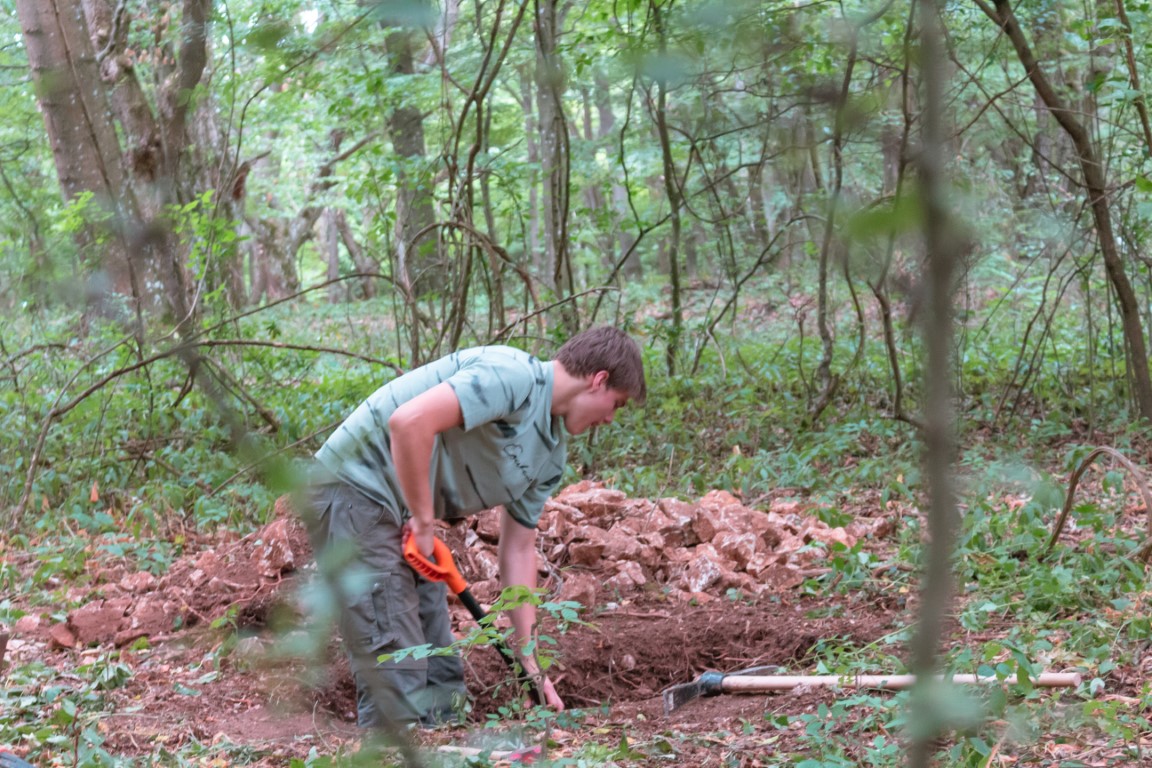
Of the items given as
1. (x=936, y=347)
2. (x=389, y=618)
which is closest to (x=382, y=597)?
(x=389, y=618)

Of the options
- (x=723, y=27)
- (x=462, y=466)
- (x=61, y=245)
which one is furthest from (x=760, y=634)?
(x=61, y=245)

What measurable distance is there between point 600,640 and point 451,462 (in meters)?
1.17

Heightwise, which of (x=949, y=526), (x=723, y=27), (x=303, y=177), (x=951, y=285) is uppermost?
(x=303, y=177)

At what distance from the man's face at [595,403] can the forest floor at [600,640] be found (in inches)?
26.8

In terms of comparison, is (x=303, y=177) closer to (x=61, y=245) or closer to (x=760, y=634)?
(x=61, y=245)

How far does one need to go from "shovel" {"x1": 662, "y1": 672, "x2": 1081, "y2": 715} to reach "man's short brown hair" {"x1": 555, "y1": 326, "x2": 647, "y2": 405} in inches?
39.6

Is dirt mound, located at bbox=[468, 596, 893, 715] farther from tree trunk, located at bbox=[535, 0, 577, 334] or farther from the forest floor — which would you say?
tree trunk, located at bbox=[535, 0, 577, 334]

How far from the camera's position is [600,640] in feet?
14.3

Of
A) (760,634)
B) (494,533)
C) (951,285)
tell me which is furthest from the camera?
(494,533)

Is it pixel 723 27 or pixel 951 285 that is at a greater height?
pixel 723 27

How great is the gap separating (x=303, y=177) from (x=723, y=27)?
2000 centimetres

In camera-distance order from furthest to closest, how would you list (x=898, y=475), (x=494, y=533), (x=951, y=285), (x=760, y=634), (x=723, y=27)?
(x=898, y=475) → (x=494, y=533) → (x=760, y=634) → (x=723, y=27) → (x=951, y=285)

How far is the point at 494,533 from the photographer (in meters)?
5.38

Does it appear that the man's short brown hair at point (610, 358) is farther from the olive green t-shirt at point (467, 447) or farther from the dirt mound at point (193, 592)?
the dirt mound at point (193, 592)
